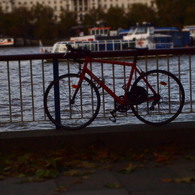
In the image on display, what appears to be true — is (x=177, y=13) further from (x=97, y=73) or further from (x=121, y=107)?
(x=121, y=107)

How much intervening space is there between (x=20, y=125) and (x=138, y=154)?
7.70ft

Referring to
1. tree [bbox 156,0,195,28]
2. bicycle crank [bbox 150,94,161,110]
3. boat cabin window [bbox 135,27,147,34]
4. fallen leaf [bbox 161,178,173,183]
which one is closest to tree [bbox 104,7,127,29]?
tree [bbox 156,0,195,28]

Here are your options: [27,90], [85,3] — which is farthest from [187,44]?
[85,3]

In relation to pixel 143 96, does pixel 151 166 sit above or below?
below

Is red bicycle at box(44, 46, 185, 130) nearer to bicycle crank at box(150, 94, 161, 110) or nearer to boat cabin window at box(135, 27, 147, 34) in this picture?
bicycle crank at box(150, 94, 161, 110)

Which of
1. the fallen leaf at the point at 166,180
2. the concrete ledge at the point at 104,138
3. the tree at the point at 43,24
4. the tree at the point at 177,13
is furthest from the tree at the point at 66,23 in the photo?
the fallen leaf at the point at 166,180

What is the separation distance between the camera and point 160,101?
9383 mm

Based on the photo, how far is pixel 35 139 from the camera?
8.61 meters

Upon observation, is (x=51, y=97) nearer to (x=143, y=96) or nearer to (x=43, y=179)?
(x=143, y=96)

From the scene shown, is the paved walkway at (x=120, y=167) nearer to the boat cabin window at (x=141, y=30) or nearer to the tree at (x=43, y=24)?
the boat cabin window at (x=141, y=30)

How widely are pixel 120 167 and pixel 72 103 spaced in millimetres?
1900

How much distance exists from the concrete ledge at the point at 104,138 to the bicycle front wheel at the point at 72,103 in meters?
0.27

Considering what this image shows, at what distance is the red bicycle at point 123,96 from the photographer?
29.6 ft

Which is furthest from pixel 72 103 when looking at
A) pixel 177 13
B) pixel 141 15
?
pixel 141 15
